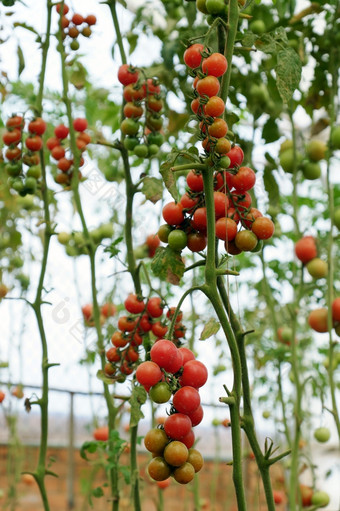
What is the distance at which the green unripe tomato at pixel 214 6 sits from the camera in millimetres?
552

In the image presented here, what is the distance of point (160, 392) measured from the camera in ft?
1.48

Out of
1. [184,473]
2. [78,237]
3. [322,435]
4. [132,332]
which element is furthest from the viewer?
[322,435]

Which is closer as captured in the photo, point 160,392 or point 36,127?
point 160,392

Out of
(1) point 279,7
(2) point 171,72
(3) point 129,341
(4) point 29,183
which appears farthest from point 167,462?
(1) point 279,7

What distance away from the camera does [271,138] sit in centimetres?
91

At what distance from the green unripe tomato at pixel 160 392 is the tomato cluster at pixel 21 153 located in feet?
1.67

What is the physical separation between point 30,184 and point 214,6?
0.43m

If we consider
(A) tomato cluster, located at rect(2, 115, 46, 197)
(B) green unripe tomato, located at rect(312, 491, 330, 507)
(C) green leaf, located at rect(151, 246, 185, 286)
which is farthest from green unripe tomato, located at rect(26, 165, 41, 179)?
(B) green unripe tomato, located at rect(312, 491, 330, 507)

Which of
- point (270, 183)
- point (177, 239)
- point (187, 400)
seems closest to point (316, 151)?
point (270, 183)

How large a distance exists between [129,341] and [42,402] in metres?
0.23

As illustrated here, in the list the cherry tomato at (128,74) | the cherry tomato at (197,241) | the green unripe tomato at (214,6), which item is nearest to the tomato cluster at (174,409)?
the cherry tomato at (197,241)

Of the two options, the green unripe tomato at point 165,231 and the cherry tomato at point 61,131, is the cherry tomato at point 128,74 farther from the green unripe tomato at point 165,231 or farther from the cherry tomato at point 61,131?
the green unripe tomato at point 165,231

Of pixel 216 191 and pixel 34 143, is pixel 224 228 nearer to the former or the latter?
pixel 216 191

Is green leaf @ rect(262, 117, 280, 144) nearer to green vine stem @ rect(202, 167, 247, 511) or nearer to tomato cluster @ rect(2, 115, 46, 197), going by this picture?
tomato cluster @ rect(2, 115, 46, 197)
